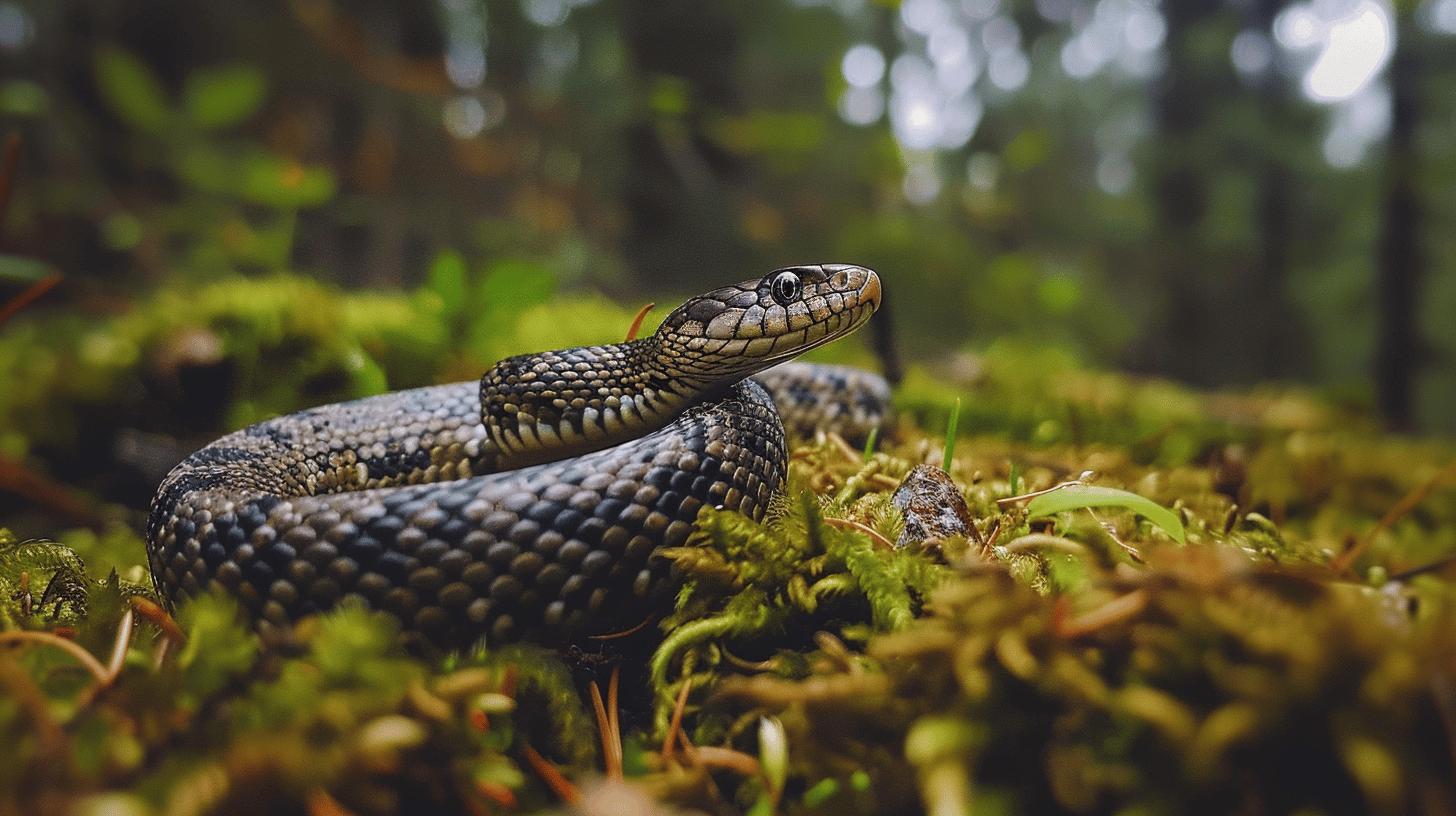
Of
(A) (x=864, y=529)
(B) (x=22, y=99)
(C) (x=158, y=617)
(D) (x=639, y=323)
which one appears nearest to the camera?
(C) (x=158, y=617)

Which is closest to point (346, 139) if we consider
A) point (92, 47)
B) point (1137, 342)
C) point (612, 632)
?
point (92, 47)

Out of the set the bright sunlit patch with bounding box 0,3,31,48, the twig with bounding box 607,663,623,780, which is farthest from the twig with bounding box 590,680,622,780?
the bright sunlit patch with bounding box 0,3,31,48

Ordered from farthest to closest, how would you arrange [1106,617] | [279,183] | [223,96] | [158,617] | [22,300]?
[279,183], [223,96], [22,300], [158,617], [1106,617]

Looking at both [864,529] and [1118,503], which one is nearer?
[1118,503]

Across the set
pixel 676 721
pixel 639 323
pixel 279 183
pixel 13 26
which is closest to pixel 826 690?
pixel 676 721

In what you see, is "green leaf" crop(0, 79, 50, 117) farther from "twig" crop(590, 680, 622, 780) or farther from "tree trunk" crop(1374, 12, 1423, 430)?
"tree trunk" crop(1374, 12, 1423, 430)

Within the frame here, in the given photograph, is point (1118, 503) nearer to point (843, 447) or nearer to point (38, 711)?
point (843, 447)

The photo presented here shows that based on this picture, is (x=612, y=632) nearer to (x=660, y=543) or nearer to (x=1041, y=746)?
(x=660, y=543)
